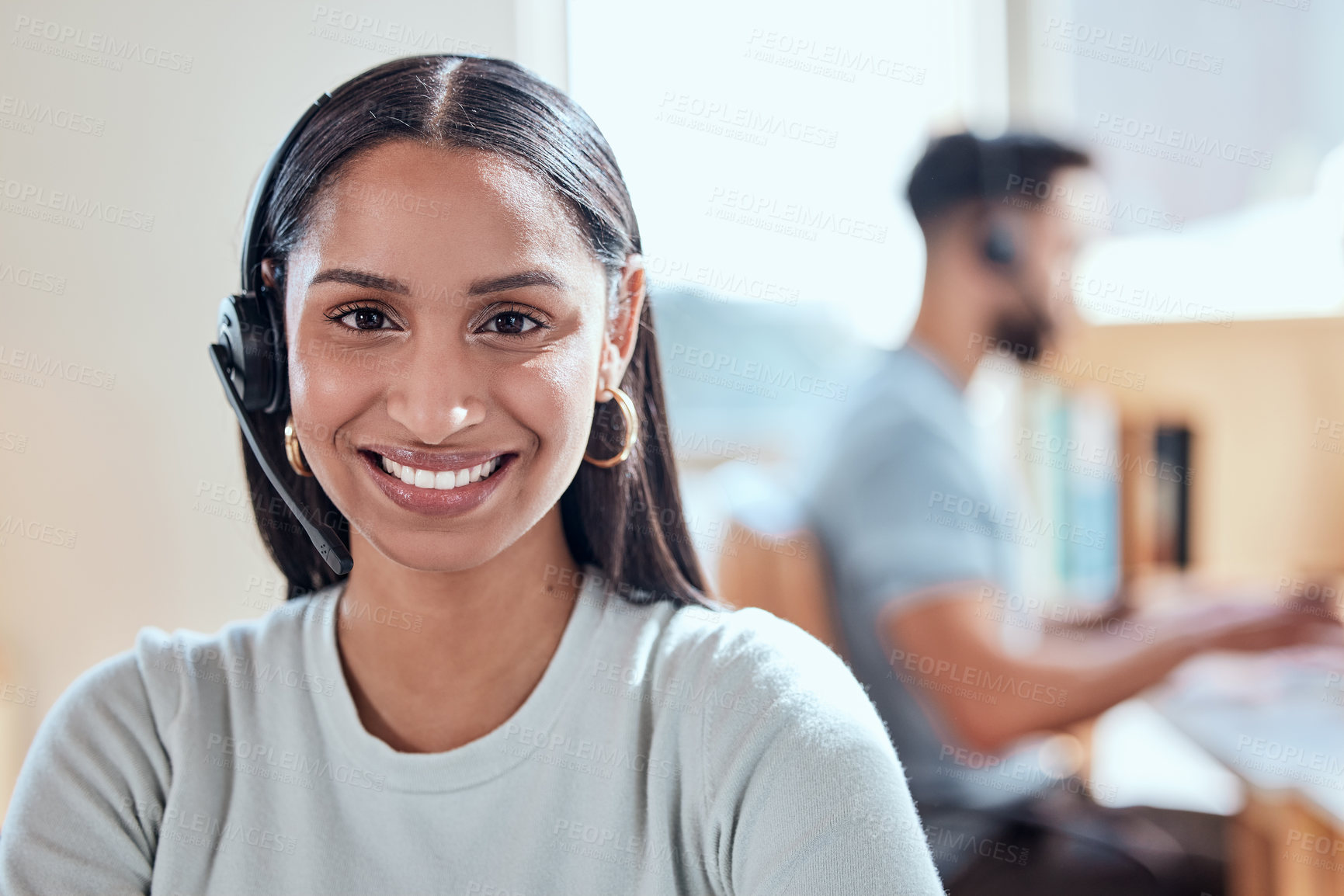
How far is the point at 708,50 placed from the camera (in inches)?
74.3

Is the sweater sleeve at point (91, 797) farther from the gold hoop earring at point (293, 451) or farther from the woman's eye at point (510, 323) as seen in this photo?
the woman's eye at point (510, 323)

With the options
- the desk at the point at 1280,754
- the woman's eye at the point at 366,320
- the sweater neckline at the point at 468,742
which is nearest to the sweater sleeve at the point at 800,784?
the sweater neckline at the point at 468,742

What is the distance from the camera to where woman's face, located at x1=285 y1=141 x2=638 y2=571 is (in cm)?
76

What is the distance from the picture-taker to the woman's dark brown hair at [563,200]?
790 millimetres

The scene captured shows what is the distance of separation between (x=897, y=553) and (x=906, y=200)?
1.91 feet

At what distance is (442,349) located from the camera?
77 centimetres

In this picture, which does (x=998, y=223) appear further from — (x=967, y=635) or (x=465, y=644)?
(x=465, y=644)

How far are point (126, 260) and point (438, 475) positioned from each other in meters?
0.66

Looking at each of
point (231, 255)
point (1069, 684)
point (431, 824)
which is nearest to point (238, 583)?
point (231, 255)

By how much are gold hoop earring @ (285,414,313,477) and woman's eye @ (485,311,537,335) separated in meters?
0.20

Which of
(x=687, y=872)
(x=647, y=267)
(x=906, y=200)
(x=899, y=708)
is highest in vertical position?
(x=906, y=200)

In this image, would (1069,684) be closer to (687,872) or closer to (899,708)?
(899,708)

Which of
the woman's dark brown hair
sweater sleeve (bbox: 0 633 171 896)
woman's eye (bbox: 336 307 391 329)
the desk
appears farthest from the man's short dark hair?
sweater sleeve (bbox: 0 633 171 896)

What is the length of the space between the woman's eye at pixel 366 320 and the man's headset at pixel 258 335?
3.8 inches
